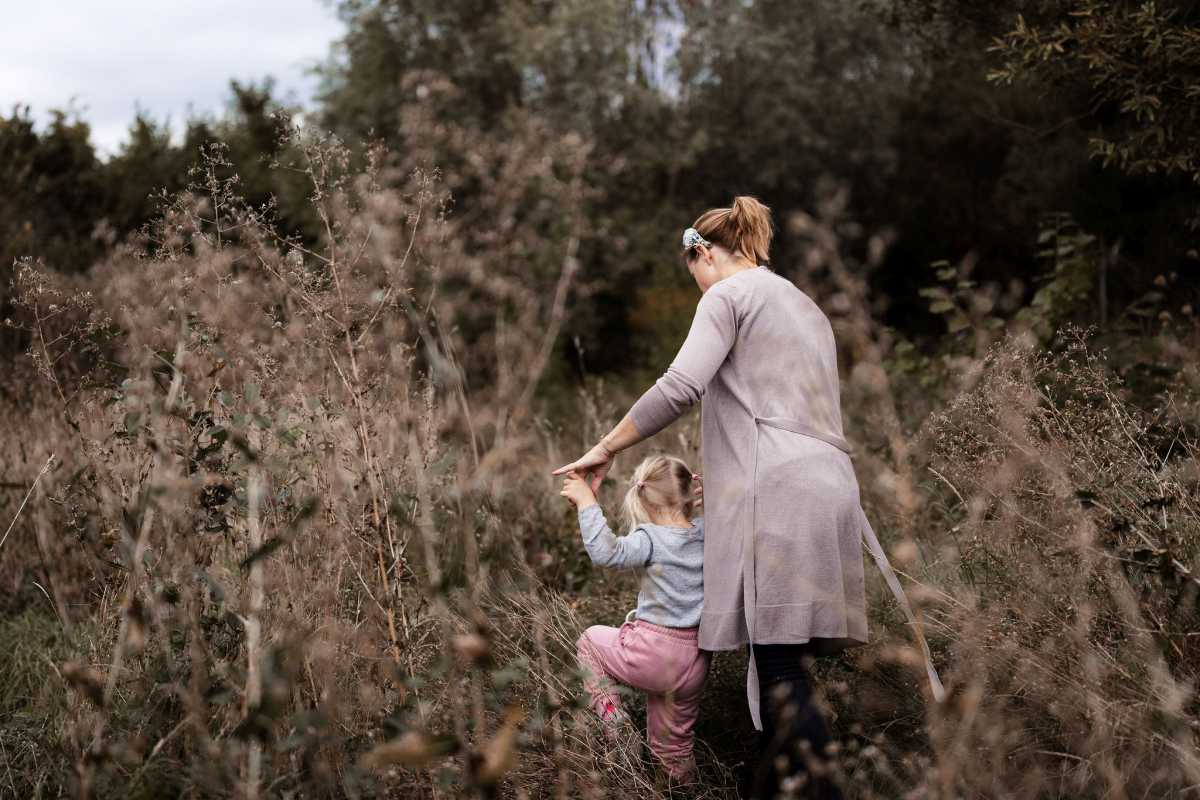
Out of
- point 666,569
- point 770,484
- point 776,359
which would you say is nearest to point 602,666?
point 666,569

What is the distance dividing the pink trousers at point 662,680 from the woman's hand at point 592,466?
47 cm

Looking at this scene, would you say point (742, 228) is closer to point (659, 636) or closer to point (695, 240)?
point (695, 240)

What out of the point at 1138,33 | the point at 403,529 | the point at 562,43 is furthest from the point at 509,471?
the point at 562,43

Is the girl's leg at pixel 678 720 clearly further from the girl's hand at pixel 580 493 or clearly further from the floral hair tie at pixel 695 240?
the floral hair tie at pixel 695 240

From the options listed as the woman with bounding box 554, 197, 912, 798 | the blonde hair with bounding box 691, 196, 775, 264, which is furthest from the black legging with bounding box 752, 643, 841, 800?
the blonde hair with bounding box 691, 196, 775, 264

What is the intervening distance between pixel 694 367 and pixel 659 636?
0.81m

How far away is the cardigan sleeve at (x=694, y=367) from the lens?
9.00 ft

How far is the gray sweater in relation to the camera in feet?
9.79

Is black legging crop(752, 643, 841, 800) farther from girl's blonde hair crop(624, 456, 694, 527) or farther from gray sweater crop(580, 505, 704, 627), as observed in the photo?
girl's blonde hair crop(624, 456, 694, 527)

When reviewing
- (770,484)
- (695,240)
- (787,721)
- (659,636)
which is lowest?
(787,721)

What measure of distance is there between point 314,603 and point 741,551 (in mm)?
1204

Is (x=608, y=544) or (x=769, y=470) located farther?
(x=608, y=544)

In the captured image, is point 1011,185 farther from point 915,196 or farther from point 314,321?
point 314,321

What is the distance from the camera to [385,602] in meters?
2.89
